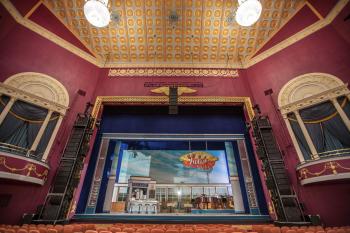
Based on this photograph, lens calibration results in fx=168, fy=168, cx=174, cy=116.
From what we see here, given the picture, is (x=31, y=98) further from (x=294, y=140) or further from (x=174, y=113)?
(x=294, y=140)

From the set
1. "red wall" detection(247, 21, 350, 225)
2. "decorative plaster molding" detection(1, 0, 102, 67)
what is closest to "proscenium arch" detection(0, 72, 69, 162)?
"decorative plaster molding" detection(1, 0, 102, 67)

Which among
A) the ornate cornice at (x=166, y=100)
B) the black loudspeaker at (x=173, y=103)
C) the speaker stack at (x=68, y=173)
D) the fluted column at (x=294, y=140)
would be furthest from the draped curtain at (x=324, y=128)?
the speaker stack at (x=68, y=173)

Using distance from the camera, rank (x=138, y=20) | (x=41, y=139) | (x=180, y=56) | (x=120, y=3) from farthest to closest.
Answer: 1. (x=180, y=56)
2. (x=138, y=20)
3. (x=120, y=3)
4. (x=41, y=139)

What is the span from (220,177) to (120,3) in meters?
11.5

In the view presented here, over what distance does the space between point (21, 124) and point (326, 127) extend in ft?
37.1

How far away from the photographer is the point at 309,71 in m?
7.30

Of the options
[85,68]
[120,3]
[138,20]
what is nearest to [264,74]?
[138,20]

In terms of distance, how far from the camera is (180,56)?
10406mm

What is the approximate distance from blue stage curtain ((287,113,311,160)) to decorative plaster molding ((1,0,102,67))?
10.4 m

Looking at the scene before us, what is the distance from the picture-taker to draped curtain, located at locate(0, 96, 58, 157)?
19.3ft

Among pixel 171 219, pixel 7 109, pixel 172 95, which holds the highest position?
pixel 172 95

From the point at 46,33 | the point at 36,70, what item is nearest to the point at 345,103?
the point at 36,70

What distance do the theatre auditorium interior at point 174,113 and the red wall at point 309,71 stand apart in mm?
42

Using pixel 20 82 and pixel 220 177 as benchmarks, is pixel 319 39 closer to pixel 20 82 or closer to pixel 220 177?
pixel 220 177
